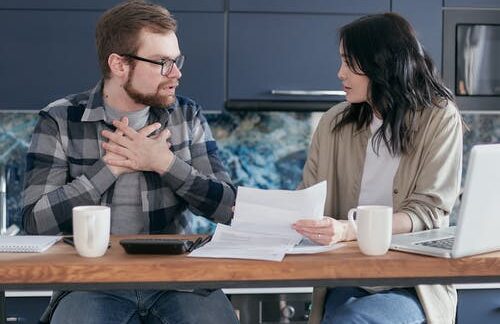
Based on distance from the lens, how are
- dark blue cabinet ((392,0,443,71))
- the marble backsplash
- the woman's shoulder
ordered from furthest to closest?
the marble backsplash → dark blue cabinet ((392,0,443,71)) → the woman's shoulder

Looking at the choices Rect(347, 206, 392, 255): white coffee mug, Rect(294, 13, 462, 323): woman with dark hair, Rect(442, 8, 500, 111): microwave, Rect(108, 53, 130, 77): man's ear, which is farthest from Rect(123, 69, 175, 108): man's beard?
Rect(442, 8, 500, 111): microwave

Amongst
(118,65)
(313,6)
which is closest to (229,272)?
(118,65)

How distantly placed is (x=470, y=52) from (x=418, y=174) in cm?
138

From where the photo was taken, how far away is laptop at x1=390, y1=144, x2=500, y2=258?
5.21 feet

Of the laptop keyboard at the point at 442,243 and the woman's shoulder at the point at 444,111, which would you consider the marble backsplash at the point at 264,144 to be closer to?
the woman's shoulder at the point at 444,111

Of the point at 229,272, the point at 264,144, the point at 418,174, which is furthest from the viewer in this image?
the point at 264,144

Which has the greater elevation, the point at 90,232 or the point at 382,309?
the point at 90,232

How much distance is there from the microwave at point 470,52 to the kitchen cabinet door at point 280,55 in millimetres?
472

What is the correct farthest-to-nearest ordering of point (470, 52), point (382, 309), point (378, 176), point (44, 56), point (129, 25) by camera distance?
point (470, 52) < point (44, 56) < point (129, 25) < point (378, 176) < point (382, 309)

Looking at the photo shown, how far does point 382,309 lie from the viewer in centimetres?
185

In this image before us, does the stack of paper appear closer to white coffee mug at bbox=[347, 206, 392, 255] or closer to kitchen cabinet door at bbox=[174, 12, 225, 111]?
white coffee mug at bbox=[347, 206, 392, 255]

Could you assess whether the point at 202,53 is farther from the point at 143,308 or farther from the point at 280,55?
the point at 143,308

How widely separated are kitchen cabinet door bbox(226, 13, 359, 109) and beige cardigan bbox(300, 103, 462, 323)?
92cm

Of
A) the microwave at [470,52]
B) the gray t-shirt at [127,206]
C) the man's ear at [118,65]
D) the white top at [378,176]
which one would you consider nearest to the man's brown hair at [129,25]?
the man's ear at [118,65]
